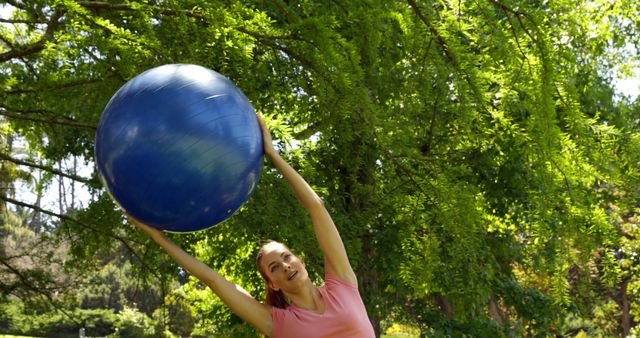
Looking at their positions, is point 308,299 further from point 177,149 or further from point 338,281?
point 177,149

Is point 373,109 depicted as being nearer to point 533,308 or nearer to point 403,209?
point 403,209

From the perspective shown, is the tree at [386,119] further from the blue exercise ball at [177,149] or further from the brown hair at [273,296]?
the brown hair at [273,296]

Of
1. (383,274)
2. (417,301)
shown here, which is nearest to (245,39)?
(383,274)

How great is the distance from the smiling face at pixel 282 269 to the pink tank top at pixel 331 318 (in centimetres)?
9

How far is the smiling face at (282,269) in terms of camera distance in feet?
9.87

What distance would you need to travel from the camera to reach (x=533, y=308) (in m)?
8.91

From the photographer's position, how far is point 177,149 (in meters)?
2.68

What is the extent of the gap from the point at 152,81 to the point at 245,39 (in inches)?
34.6

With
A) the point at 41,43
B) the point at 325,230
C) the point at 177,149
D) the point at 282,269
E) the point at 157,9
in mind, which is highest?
the point at 41,43

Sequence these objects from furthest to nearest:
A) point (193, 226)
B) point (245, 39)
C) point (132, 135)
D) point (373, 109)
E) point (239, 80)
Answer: point (239, 80) < point (373, 109) < point (245, 39) < point (193, 226) < point (132, 135)

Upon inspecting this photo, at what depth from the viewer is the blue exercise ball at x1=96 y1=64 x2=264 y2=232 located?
2.69m

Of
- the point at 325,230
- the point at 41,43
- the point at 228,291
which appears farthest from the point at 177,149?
the point at 41,43

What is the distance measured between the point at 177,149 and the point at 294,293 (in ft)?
2.46

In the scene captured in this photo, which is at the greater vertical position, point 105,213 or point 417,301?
point 105,213
